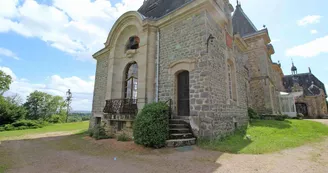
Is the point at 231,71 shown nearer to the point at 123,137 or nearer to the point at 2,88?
the point at 123,137

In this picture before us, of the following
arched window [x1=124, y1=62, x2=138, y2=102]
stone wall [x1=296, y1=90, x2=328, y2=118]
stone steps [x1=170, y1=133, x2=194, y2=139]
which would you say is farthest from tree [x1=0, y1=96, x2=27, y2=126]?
stone wall [x1=296, y1=90, x2=328, y2=118]

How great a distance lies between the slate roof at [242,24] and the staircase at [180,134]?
13.6m

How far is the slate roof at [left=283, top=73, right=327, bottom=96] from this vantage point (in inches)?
939

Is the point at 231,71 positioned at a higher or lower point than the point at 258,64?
lower

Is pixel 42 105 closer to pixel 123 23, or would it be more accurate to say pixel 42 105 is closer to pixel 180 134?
pixel 123 23

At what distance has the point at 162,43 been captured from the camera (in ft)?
26.7

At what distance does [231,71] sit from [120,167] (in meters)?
7.84

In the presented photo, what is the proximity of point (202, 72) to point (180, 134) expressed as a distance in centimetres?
260

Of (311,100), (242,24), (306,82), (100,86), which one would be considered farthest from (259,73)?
(306,82)

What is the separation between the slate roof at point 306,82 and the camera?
23.9m

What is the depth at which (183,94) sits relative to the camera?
285 inches

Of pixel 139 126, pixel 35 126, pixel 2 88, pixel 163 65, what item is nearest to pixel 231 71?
pixel 163 65

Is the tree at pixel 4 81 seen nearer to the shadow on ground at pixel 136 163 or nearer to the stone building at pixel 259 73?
the shadow on ground at pixel 136 163

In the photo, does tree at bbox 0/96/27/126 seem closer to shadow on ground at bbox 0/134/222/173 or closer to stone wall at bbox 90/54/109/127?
stone wall at bbox 90/54/109/127
